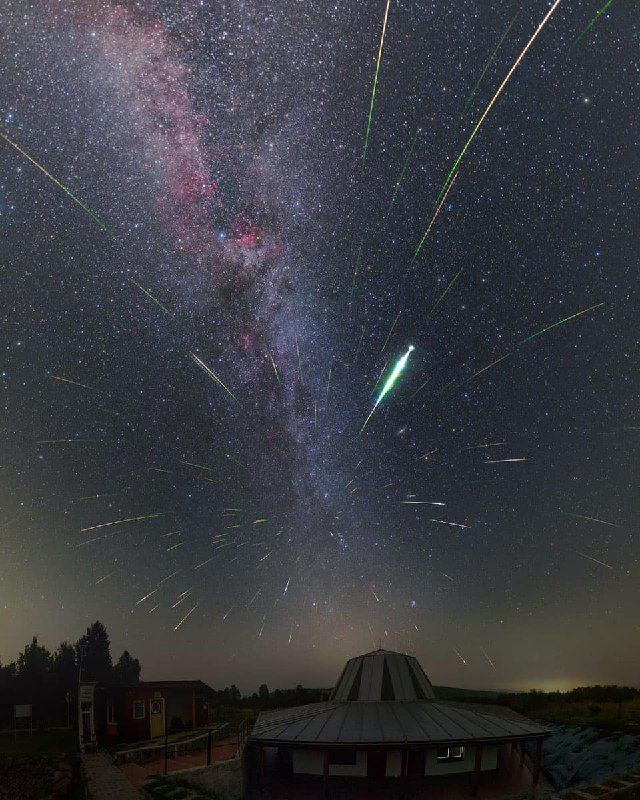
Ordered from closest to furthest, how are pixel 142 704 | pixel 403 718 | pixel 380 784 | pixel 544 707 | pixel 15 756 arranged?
pixel 380 784
pixel 403 718
pixel 15 756
pixel 142 704
pixel 544 707

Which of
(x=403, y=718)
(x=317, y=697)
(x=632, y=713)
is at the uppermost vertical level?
(x=403, y=718)

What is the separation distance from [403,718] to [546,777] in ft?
25.3

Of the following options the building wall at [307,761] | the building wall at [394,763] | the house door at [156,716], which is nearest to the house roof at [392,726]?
the building wall at [307,761]

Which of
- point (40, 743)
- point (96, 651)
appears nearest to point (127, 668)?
Answer: point (96, 651)

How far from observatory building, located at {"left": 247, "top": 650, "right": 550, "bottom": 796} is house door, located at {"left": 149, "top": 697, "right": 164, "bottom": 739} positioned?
11.4 metres

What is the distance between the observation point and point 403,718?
24828mm

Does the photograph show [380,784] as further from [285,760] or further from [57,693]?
[57,693]

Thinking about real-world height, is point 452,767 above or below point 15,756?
above

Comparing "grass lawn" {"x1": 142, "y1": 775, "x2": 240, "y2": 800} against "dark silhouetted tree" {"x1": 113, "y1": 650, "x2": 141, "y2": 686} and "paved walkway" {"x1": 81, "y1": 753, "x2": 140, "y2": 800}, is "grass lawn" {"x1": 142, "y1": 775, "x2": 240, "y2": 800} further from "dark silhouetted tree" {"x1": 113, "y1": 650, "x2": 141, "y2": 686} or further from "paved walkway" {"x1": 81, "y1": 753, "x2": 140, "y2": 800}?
"dark silhouetted tree" {"x1": 113, "y1": 650, "x2": 141, "y2": 686}

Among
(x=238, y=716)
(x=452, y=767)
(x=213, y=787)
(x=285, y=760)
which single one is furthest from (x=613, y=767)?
(x=238, y=716)

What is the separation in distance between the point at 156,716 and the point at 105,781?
15358 millimetres

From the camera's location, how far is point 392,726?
23.8 meters

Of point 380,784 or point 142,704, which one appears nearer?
point 380,784

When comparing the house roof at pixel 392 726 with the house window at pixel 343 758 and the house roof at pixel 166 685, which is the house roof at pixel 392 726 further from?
the house roof at pixel 166 685
